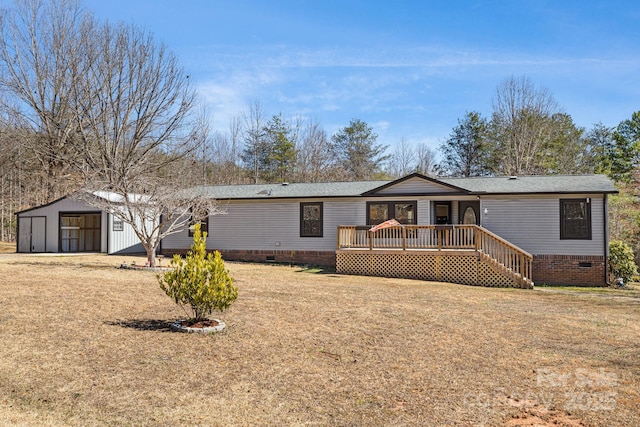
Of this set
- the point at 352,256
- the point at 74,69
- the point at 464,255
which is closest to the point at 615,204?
the point at 464,255

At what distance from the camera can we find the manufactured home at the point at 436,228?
16.3 metres

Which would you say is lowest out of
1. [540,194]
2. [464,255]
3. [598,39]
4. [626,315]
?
[626,315]

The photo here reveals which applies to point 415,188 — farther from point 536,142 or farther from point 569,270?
point 536,142

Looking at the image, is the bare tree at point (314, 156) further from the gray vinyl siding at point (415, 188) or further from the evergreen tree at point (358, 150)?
the gray vinyl siding at point (415, 188)

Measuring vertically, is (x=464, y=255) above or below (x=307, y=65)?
below

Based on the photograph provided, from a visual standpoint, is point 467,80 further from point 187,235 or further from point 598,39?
point 187,235

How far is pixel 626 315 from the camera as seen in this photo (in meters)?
10.6

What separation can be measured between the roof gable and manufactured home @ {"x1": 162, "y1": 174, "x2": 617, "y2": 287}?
1.5 inches

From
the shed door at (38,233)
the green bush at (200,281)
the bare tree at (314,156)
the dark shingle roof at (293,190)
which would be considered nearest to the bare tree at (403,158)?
the bare tree at (314,156)

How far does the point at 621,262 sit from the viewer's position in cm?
1777

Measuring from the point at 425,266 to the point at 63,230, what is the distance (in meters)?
16.7

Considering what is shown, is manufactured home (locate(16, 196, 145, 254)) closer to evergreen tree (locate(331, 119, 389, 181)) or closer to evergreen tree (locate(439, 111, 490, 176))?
evergreen tree (locate(331, 119, 389, 181))

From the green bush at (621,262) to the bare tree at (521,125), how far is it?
16.0 m

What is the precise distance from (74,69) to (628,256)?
26242 millimetres
